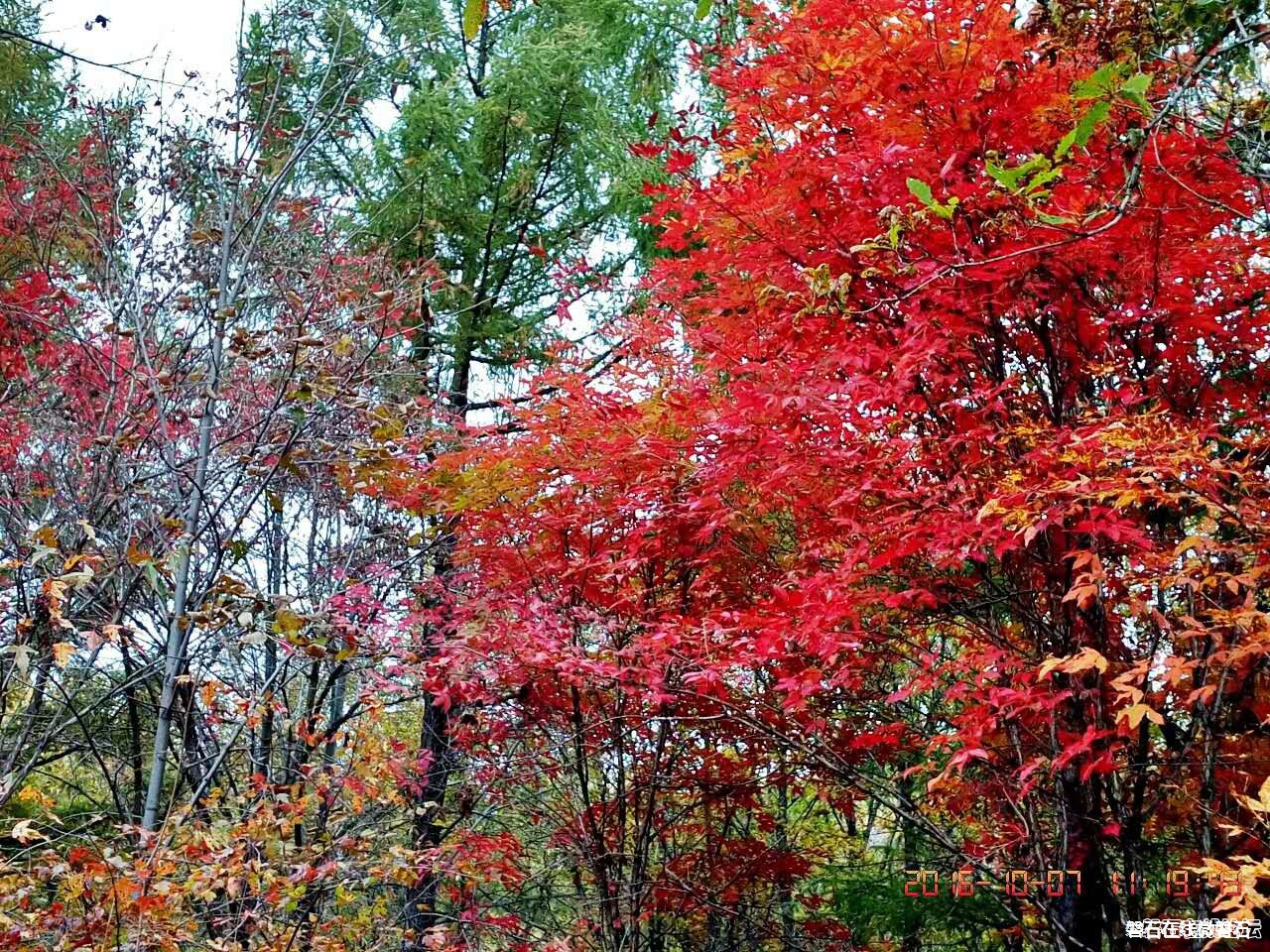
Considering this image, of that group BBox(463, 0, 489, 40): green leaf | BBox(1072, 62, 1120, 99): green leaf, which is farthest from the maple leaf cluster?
BBox(463, 0, 489, 40): green leaf

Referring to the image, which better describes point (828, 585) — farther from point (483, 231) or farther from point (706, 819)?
point (483, 231)

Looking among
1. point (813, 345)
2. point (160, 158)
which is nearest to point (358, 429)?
point (160, 158)

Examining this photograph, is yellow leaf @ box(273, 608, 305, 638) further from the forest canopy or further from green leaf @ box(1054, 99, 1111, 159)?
green leaf @ box(1054, 99, 1111, 159)

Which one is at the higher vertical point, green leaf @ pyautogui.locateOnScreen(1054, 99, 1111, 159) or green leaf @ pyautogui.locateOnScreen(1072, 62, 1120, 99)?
green leaf @ pyautogui.locateOnScreen(1072, 62, 1120, 99)

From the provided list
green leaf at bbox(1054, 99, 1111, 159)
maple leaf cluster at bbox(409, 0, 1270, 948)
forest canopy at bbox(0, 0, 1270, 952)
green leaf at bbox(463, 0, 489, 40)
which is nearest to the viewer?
green leaf at bbox(463, 0, 489, 40)

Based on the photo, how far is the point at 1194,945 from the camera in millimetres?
3465

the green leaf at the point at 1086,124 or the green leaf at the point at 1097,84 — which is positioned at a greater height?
the green leaf at the point at 1097,84

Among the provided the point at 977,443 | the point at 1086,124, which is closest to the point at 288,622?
the point at 1086,124

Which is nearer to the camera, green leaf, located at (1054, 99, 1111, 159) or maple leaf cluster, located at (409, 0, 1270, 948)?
green leaf, located at (1054, 99, 1111, 159)

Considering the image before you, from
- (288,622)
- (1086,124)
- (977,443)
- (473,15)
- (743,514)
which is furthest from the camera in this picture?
(743,514)

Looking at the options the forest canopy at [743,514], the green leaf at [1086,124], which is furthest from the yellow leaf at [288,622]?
the green leaf at [1086,124]

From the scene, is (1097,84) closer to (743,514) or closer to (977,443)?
(977,443)

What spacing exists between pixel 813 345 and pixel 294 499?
4.11m

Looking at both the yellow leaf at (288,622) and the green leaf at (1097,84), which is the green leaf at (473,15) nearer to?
the green leaf at (1097,84)
